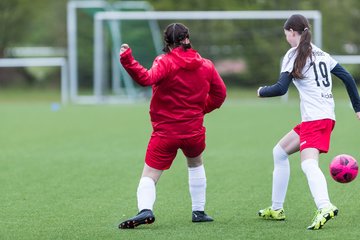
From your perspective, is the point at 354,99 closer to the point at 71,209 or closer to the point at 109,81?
the point at 71,209

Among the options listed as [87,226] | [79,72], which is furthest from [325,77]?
[79,72]

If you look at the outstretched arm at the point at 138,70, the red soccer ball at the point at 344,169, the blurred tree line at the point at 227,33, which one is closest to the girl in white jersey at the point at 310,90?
the red soccer ball at the point at 344,169

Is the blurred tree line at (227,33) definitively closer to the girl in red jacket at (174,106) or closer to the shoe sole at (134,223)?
the girl in red jacket at (174,106)

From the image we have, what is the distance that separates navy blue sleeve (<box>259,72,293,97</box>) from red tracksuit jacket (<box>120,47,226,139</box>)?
1.64ft

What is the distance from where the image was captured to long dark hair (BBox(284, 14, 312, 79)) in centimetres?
691

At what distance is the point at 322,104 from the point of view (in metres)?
6.99

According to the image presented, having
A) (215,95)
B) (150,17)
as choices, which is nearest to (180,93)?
(215,95)

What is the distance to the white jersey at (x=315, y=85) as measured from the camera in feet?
22.9

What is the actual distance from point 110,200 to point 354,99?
265cm

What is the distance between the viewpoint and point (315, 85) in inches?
276

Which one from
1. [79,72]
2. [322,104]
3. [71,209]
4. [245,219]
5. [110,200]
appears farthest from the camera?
[79,72]

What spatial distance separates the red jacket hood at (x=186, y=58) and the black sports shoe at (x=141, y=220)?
114cm

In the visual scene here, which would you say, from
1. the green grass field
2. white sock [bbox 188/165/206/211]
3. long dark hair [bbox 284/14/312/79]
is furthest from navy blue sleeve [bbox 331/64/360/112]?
white sock [bbox 188/165/206/211]

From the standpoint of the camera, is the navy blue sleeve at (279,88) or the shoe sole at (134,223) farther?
the shoe sole at (134,223)
